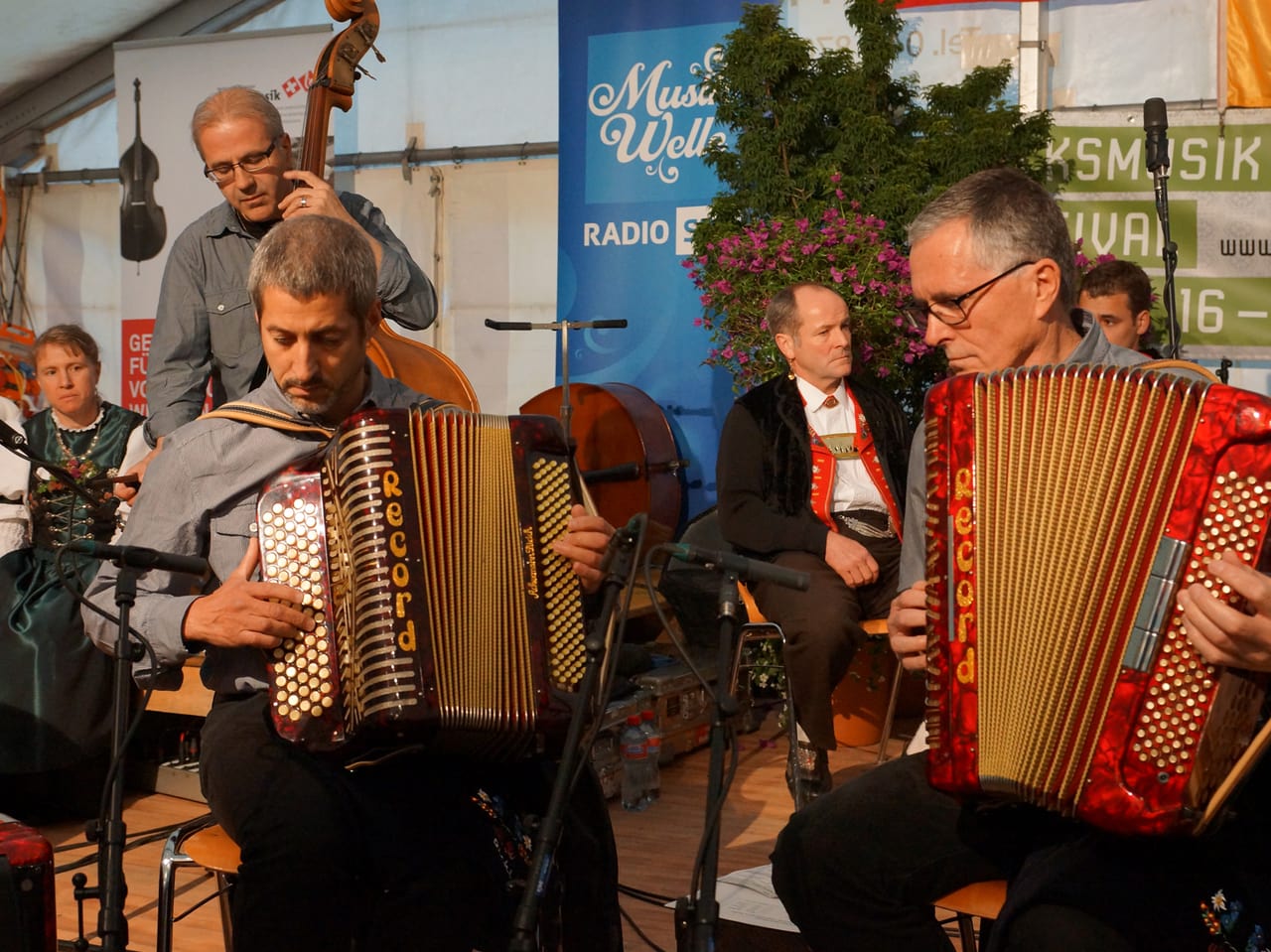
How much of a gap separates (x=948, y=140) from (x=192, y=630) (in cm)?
413

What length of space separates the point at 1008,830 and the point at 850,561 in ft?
6.54

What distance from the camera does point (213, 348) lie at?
352 cm

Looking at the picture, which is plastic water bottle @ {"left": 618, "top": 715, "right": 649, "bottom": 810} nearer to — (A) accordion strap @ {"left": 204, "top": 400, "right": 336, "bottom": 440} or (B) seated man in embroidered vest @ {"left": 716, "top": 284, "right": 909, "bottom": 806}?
(B) seated man in embroidered vest @ {"left": 716, "top": 284, "right": 909, "bottom": 806}

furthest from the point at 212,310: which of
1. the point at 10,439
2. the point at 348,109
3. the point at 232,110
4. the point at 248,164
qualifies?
the point at 10,439

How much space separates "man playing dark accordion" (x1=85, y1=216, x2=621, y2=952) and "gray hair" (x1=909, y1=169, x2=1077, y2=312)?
0.86 metres

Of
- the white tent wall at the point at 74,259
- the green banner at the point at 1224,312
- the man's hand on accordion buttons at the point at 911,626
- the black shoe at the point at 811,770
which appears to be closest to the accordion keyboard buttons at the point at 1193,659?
the man's hand on accordion buttons at the point at 911,626

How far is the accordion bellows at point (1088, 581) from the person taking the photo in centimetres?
182

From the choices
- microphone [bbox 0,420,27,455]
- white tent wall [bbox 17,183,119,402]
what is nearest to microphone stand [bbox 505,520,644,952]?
microphone [bbox 0,420,27,455]

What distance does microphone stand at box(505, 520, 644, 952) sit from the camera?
171 cm

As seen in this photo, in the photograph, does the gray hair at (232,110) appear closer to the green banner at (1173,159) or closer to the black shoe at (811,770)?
the black shoe at (811,770)

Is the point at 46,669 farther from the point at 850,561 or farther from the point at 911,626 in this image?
the point at 911,626

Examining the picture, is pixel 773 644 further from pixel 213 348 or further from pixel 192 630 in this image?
pixel 192 630

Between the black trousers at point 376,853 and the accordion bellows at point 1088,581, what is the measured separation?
73cm

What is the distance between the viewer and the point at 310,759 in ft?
7.41
